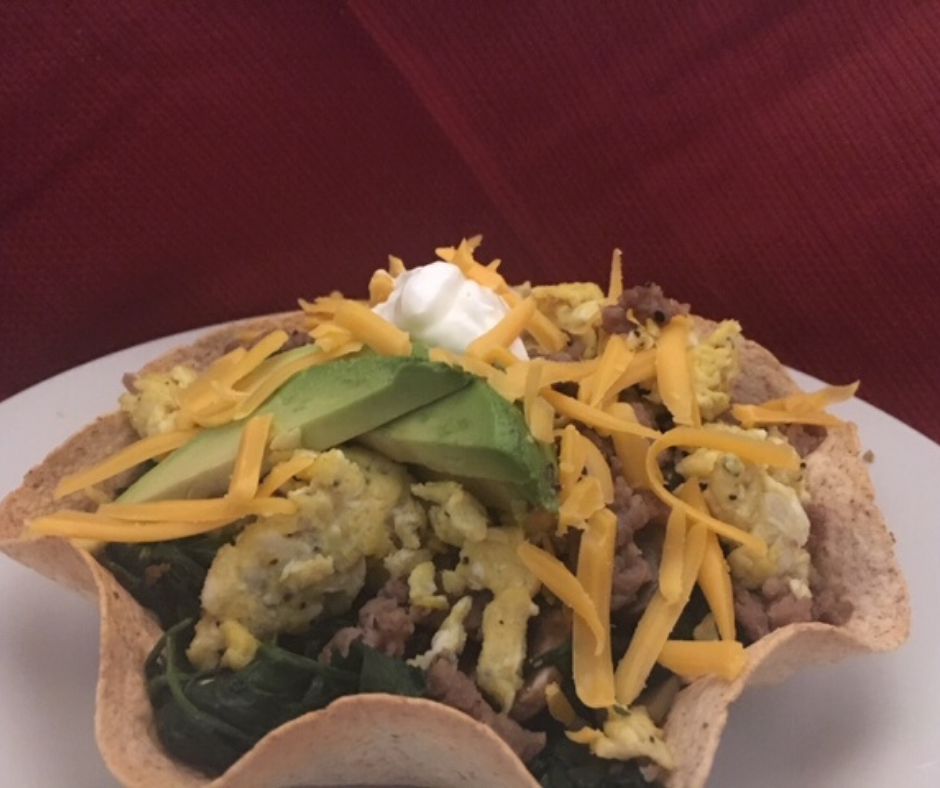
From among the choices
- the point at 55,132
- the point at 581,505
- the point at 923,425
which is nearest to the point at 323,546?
the point at 581,505

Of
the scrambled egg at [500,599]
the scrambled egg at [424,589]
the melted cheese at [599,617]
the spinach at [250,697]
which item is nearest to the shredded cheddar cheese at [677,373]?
the melted cheese at [599,617]

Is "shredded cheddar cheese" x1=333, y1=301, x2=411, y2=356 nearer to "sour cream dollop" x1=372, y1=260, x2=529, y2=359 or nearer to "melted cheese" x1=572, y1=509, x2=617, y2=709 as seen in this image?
"sour cream dollop" x1=372, y1=260, x2=529, y2=359

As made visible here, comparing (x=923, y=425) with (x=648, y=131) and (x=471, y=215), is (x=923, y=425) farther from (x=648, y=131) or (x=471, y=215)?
(x=471, y=215)

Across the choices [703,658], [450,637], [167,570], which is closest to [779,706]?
[703,658]

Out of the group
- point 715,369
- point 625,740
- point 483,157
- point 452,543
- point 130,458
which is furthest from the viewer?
point 483,157

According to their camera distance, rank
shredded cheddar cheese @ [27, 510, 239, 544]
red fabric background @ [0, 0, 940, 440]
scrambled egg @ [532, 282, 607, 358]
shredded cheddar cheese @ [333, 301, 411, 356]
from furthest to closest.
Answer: red fabric background @ [0, 0, 940, 440], scrambled egg @ [532, 282, 607, 358], shredded cheddar cheese @ [333, 301, 411, 356], shredded cheddar cheese @ [27, 510, 239, 544]

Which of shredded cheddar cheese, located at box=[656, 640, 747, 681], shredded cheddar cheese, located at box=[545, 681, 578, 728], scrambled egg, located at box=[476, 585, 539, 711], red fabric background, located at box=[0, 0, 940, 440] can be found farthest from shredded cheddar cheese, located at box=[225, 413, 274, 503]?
red fabric background, located at box=[0, 0, 940, 440]

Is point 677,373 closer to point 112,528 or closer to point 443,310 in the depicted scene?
point 443,310
